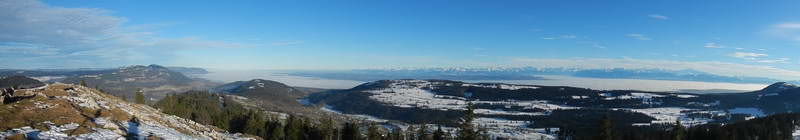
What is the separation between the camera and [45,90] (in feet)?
186

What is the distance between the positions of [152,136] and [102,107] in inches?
658

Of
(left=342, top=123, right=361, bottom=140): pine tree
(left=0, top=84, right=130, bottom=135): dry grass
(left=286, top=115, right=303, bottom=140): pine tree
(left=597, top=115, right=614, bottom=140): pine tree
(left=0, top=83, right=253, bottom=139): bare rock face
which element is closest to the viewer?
(left=0, top=83, right=253, bottom=139): bare rock face

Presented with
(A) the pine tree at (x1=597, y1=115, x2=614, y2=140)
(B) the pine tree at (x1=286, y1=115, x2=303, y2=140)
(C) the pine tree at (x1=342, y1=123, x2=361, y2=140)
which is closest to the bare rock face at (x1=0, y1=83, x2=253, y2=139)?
(B) the pine tree at (x1=286, y1=115, x2=303, y2=140)

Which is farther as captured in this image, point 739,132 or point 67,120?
point 739,132

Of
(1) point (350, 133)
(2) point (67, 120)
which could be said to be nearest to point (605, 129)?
(1) point (350, 133)

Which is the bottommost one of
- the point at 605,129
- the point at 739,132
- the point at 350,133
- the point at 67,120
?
the point at 739,132

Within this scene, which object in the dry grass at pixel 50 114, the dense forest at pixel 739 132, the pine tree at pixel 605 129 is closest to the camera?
the dry grass at pixel 50 114

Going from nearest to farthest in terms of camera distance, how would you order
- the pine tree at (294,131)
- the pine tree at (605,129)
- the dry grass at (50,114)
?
the dry grass at (50,114), the pine tree at (605,129), the pine tree at (294,131)

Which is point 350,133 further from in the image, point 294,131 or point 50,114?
point 50,114

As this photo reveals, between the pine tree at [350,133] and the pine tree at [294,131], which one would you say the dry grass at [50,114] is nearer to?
the pine tree at [294,131]

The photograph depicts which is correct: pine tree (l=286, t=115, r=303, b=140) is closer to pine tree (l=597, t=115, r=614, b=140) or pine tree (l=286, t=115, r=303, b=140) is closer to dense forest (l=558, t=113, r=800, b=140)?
pine tree (l=597, t=115, r=614, b=140)

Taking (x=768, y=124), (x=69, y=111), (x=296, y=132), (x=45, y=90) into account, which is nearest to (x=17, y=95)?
(x=45, y=90)

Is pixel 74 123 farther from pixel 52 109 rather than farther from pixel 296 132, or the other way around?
pixel 296 132

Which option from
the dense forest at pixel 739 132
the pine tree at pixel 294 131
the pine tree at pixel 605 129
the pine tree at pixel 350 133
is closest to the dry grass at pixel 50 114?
the pine tree at pixel 294 131
